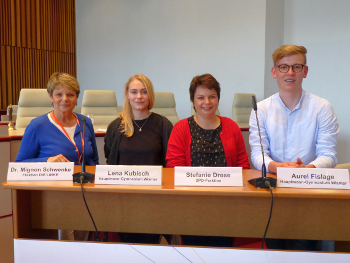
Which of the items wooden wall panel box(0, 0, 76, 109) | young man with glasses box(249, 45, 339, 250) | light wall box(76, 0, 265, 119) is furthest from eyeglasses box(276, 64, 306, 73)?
wooden wall panel box(0, 0, 76, 109)

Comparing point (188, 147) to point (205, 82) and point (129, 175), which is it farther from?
point (129, 175)

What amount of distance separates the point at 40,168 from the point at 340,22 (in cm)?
525

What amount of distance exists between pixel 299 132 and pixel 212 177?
629 millimetres

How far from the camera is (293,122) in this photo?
162 centimetres

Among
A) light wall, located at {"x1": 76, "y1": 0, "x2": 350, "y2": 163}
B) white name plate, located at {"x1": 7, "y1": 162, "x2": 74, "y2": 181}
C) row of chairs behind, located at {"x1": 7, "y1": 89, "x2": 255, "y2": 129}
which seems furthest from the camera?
light wall, located at {"x1": 76, "y1": 0, "x2": 350, "y2": 163}

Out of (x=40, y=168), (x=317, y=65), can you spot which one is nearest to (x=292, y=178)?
(x=40, y=168)

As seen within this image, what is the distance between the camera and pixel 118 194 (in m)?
1.31

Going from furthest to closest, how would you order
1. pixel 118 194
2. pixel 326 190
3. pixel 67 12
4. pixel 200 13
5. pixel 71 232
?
pixel 67 12 → pixel 200 13 → pixel 71 232 → pixel 118 194 → pixel 326 190

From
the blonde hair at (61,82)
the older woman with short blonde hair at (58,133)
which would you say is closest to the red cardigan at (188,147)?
the older woman with short blonde hair at (58,133)

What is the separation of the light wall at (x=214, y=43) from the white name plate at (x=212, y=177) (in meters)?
4.54

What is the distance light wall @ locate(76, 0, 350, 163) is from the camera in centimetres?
515

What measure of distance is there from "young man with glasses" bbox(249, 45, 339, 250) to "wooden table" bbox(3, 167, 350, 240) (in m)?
0.32

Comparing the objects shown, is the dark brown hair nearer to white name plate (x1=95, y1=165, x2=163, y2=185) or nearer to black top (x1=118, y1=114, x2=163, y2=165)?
black top (x1=118, y1=114, x2=163, y2=165)

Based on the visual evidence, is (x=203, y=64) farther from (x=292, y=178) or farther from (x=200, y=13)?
(x=292, y=178)
